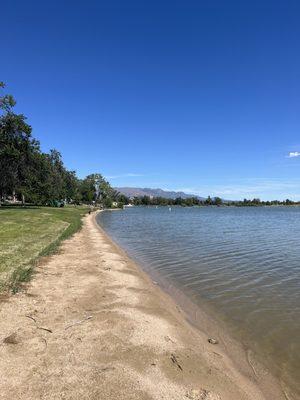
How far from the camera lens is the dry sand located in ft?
18.9

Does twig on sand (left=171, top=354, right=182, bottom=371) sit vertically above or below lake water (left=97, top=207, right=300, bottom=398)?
above

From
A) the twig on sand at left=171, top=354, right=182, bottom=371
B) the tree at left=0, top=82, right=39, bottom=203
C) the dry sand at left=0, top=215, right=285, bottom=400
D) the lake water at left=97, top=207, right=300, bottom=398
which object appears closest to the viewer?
the dry sand at left=0, top=215, right=285, bottom=400

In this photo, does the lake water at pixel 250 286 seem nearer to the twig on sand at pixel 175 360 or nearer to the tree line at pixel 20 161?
the twig on sand at pixel 175 360

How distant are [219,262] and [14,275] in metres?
11.2

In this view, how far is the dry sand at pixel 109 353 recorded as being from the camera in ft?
18.9

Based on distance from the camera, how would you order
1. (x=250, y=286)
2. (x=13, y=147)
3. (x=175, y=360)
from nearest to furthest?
(x=175, y=360), (x=250, y=286), (x=13, y=147)

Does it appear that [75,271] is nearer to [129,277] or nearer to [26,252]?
[129,277]

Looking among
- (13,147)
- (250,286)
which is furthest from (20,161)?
(250,286)

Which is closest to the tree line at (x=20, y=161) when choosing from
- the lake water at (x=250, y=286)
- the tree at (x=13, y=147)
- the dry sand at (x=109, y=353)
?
the tree at (x=13, y=147)

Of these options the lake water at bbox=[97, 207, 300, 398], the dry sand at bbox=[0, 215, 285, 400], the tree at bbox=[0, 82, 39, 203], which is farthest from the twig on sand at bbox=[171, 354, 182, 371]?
the tree at bbox=[0, 82, 39, 203]

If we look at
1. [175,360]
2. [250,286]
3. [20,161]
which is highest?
[20,161]

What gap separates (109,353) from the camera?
22.9 feet

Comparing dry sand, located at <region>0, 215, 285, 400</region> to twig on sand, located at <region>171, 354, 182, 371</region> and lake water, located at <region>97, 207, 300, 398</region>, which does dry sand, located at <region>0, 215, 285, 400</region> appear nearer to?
twig on sand, located at <region>171, 354, 182, 371</region>

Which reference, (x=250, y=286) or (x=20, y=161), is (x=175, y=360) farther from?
(x=20, y=161)
